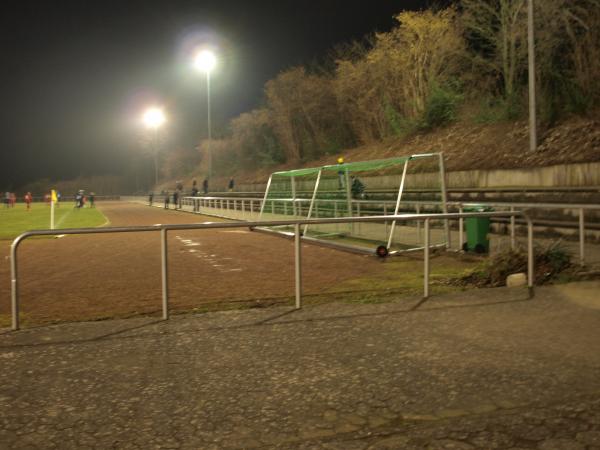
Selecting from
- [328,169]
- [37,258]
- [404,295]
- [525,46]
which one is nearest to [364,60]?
[525,46]

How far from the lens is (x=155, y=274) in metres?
9.98

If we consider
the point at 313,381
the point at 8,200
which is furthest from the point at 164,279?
the point at 8,200

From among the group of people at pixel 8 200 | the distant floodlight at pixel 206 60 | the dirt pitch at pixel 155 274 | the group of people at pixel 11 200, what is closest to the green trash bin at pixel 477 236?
the dirt pitch at pixel 155 274

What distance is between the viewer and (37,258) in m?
12.7

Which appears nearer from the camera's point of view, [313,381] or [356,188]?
[313,381]

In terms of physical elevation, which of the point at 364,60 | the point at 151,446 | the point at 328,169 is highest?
the point at 364,60

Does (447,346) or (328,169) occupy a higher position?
(328,169)

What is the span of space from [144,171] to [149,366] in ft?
352

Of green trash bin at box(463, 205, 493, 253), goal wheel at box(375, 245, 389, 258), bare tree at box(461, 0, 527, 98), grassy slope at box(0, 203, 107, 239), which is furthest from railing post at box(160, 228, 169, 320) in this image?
bare tree at box(461, 0, 527, 98)

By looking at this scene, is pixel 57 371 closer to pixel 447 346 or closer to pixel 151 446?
pixel 151 446

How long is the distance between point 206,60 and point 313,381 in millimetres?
36169

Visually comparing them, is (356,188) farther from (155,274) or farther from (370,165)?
(155,274)

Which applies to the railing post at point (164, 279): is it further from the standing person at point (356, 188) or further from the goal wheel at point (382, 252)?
the standing person at point (356, 188)

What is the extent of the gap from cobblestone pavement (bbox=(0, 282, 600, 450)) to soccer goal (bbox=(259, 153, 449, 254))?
4.60 m
